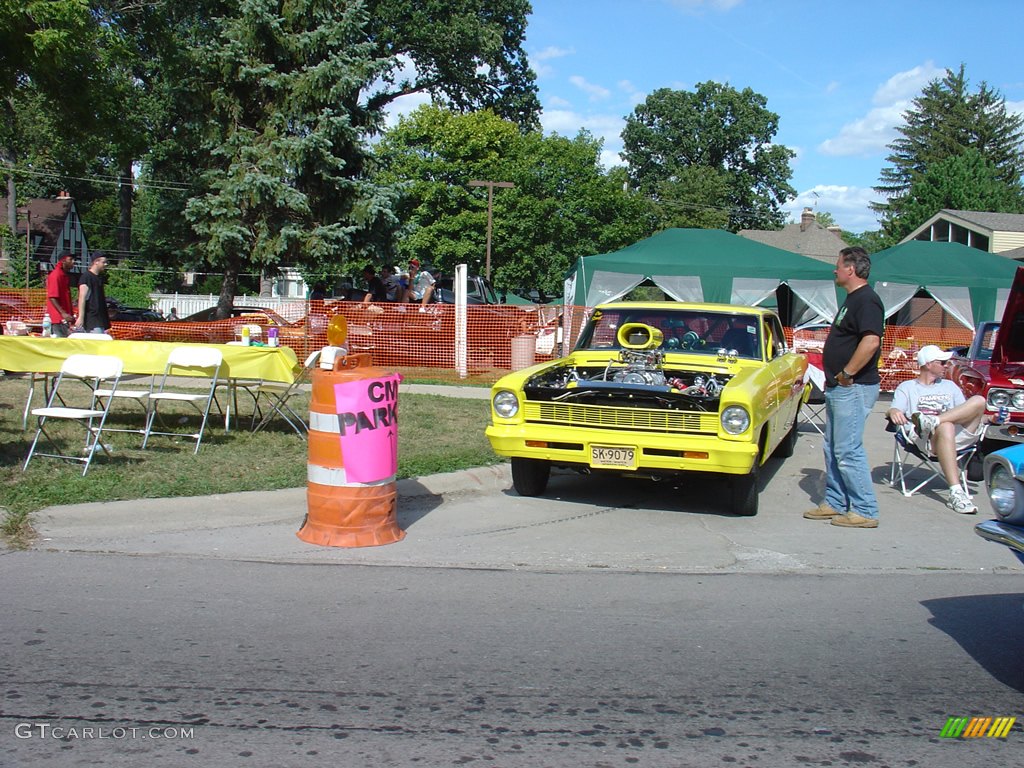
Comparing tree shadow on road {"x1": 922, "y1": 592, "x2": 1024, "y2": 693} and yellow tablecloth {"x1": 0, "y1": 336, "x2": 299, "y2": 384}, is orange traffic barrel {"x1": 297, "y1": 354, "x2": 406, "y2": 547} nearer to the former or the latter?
yellow tablecloth {"x1": 0, "y1": 336, "x2": 299, "y2": 384}

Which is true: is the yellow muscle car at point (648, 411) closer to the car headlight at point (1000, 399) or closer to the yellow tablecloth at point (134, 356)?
the yellow tablecloth at point (134, 356)

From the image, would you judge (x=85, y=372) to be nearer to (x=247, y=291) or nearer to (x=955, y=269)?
(x=955, y=269)

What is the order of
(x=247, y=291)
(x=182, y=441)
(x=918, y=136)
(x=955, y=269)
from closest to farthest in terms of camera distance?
(x=182, y=441)
(x=955, y=269)
(x=247, y=291)
(x=918, y=136)

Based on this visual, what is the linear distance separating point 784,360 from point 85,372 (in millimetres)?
6217

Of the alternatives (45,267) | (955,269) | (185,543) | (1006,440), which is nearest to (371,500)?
(185,543)

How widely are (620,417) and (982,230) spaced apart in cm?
3749

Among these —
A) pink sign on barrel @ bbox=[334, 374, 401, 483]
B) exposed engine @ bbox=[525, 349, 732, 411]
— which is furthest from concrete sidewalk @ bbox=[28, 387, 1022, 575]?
exposed engine @ bbox=[525, 349, 732, 411]

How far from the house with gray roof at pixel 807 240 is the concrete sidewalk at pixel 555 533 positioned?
45933mm

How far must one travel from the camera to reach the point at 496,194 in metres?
38.8

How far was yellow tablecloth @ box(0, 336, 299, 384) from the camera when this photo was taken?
841cm

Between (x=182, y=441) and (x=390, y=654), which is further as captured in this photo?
(x=182, y=441)

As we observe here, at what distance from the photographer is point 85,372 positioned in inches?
294

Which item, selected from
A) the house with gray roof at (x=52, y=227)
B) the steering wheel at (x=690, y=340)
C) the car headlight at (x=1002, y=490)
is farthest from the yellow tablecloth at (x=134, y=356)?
the house with gray roof at (x=52, y=227)

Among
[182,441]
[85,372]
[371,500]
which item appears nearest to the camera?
[371,500]
